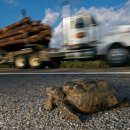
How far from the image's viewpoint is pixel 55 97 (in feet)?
15.7

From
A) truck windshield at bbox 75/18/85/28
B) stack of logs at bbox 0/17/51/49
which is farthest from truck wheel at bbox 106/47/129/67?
stack of logs at bbox 0/17/51/49

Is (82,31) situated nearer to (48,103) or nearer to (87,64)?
(87,64)

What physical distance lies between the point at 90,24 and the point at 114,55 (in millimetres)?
2005

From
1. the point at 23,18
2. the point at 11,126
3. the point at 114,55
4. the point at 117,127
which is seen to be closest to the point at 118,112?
the point at 117,127

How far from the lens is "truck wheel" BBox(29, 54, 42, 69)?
17.9 metres

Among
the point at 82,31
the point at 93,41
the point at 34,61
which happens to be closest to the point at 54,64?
the point at 34,61

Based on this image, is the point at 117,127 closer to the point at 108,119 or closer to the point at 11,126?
the point at 108,119

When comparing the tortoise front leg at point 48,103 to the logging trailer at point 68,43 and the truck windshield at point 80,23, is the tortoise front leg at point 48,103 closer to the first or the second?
the logging trailer at point 68,43

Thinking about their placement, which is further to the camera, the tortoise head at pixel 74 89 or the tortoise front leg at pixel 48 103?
the tortoise front leg at pixel 48 103

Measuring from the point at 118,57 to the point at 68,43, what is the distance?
2767mm

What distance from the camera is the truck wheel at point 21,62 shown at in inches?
725

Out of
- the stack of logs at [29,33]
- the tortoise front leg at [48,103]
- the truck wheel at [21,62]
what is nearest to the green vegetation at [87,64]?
the stack of logs at [29,33]

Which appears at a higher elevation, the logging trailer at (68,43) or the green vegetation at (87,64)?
the logging trailer at (68,43)

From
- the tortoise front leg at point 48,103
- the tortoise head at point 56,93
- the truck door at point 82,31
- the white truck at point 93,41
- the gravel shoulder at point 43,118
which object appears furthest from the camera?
the truck door at point 82,31
